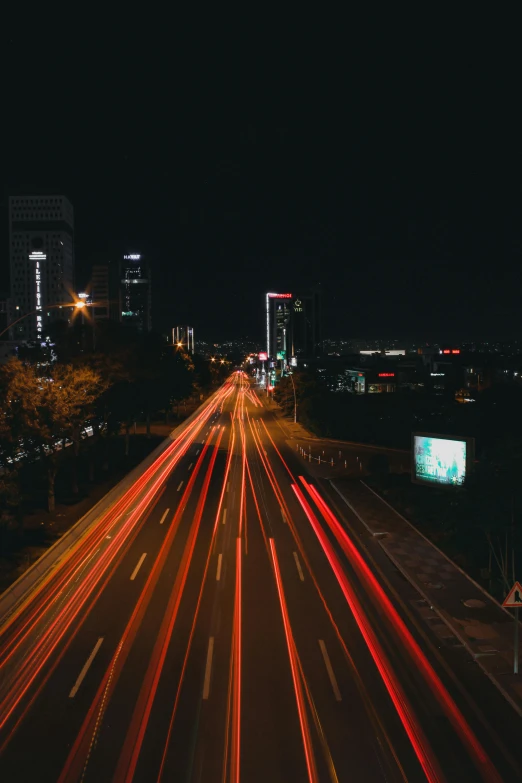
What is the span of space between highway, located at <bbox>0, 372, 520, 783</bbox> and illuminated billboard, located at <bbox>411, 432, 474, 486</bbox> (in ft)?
20.0

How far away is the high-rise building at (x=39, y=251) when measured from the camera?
17338 cm

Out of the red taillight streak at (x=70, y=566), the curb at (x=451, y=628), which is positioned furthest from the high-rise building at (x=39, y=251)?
the curb at (x=451, y=628)

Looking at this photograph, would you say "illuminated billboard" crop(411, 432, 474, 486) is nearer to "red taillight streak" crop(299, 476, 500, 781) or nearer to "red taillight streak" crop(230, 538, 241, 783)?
"red taillight streak" crop(299, 476, 500, 781)

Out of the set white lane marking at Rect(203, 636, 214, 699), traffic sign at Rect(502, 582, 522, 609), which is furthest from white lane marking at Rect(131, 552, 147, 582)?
traffic sign at Rect(502, 582, 522, 609)

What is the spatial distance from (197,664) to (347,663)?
2865 millimetres

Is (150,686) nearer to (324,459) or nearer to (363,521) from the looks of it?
(363,521)

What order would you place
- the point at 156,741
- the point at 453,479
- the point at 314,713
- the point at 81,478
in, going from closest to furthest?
the point at 156,741
the point at 314,713
the point at 453,479
the point at 81,478

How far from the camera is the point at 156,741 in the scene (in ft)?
28.9

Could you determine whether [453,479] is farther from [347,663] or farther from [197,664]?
[197,664]

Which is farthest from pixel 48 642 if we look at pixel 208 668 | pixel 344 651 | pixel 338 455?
pixel 338 455

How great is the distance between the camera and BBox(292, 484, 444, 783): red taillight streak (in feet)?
27.3

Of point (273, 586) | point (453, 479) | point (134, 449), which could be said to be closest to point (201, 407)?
point (134, 449)

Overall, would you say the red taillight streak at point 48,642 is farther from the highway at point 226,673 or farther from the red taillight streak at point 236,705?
the red taillight streak at point 236,705

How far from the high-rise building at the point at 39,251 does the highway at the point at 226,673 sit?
520 ft
